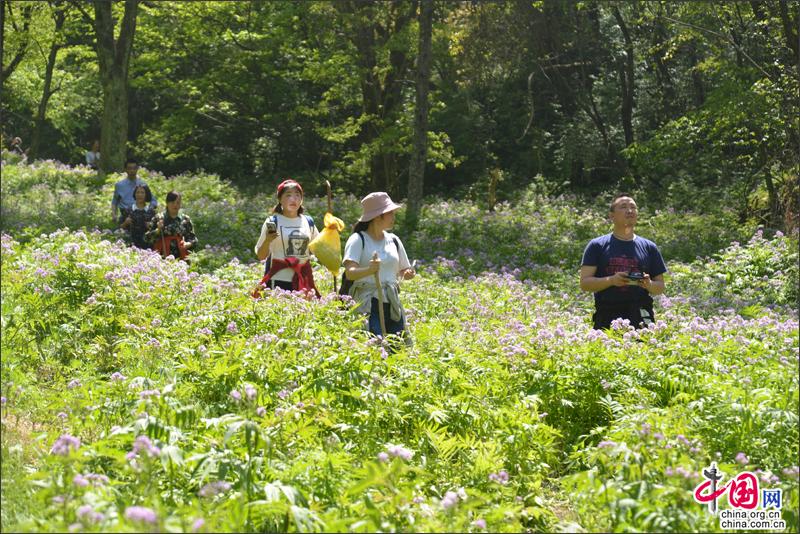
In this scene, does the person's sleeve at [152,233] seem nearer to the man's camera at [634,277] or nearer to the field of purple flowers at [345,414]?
the field of purple flowers at [345,414]

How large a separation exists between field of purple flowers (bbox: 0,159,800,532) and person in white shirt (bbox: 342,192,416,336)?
304 millimetres

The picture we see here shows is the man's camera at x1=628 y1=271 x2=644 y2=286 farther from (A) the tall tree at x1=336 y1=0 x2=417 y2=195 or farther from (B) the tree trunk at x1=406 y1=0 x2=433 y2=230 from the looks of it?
(A) the tall tree at x1=336 y1=0 x2=417 y2=195

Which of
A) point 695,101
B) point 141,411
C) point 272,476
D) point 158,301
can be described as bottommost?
point 272,476

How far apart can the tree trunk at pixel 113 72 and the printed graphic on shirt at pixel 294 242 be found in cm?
1763

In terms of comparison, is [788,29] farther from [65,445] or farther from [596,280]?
[65,445]

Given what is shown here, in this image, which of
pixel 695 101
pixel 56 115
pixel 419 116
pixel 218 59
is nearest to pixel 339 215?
pixel 419 116

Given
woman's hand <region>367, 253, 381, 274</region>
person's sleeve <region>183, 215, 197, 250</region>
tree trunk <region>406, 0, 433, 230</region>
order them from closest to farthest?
woman's hand <region>367, 253, 381, 274</region> < person's sleeve <region>183, 215, 197, 250</region> < tree trunk <region>406, 0, 433, 230</region>

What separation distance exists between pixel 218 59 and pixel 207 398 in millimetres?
27376

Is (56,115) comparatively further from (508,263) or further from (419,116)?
(508,263)

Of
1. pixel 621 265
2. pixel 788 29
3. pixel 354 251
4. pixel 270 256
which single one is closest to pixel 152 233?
pixel 270 256

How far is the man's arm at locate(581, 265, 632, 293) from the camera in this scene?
293 inches

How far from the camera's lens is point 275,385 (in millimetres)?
5609

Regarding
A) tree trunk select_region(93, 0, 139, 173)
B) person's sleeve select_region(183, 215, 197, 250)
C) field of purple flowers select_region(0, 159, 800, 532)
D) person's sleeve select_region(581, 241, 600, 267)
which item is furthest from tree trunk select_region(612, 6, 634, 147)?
person's sleeve select_region(581, 241, 600, 267)

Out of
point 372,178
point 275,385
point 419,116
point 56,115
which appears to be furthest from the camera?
point 56,115
